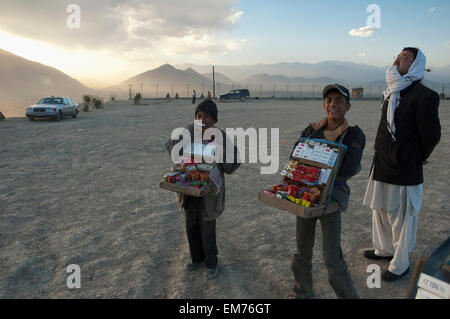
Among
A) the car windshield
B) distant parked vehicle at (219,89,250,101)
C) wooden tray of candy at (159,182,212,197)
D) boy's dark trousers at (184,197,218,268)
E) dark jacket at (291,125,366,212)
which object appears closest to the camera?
dark jacket at (291,125,366,212)

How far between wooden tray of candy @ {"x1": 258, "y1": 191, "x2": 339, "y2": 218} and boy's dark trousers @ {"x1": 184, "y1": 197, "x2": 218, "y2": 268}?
2.86 feet

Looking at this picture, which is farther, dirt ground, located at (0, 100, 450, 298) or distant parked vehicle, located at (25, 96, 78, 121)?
distant parked vehicle, located at (25, 96, 78, 121)

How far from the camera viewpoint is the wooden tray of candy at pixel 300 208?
2205mm

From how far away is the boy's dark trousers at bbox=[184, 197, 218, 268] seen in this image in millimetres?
3119

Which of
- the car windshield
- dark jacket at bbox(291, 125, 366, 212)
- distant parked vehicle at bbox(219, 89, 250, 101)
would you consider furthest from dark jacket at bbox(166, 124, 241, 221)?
distant parked vehicle at bbox(219, 89, 250, 101)

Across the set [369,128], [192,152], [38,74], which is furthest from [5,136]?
[38,74]

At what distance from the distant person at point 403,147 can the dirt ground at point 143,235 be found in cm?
53

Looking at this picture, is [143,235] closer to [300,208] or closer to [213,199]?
[213,199]

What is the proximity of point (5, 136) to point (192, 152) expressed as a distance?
11.8m

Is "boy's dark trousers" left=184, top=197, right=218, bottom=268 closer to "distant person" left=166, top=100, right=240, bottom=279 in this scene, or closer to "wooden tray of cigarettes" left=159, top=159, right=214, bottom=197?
"distant person" left=166, top=100, right=240, bottom=279

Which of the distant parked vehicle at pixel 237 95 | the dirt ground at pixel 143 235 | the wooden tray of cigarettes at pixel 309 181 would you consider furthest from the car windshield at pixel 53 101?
the distant parked vehicle at pixel 237 95

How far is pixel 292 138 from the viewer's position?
11078mm

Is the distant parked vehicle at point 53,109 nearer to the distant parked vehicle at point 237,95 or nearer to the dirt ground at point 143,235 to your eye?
the dirt ground at point 143,235
